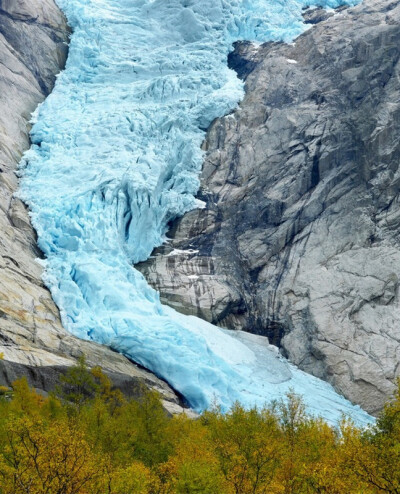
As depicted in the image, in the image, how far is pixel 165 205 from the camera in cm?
4422

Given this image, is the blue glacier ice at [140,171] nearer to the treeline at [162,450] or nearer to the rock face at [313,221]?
the rock face at [313,221]

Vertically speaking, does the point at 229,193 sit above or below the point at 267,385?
above

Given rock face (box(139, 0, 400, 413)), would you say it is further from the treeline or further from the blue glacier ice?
the treeline

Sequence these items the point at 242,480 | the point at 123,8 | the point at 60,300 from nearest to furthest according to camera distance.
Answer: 1. the point at 242,480
2. the point at 60,300
3. the point at 123,8

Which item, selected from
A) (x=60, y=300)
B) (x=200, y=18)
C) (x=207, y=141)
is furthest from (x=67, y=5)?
(x=60, y=300)

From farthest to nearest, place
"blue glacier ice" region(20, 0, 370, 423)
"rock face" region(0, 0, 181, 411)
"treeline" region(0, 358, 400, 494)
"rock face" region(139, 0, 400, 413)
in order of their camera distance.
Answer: "rock face" region(139, 0, 400, 413), "blue glacier ice" region(20, 0, 370, 423), "rock face" region(0, 0, 181, 411), "treeline" region(0, 358, 400, 494)

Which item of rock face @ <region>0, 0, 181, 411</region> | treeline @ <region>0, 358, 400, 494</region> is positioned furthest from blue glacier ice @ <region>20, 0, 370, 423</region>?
treeline @ <region>0, 358, 400, 494</region>

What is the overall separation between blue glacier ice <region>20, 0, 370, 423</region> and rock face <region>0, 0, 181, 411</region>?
3.76 feet

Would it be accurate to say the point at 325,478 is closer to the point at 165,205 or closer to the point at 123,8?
the point at 165,205

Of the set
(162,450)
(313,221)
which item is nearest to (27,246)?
(162,450)

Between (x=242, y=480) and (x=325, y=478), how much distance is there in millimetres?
4552

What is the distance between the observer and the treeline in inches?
576

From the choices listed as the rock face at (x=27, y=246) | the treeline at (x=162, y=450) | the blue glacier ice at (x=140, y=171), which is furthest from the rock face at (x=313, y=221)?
the treeline at (x=162, y=450)

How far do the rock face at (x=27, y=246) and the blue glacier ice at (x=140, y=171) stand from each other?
3.76 ft
